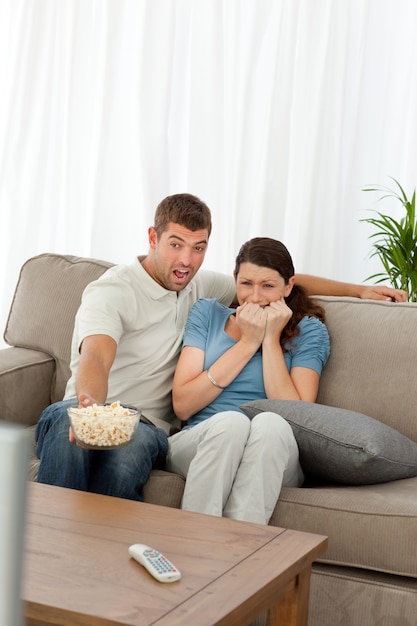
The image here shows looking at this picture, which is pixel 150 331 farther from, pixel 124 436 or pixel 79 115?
pixel 79 115

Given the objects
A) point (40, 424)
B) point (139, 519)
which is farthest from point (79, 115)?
point (139, 519)

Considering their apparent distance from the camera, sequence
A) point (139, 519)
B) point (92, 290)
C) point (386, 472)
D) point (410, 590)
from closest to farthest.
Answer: point (139, 519) < point (410, 590) < point (386, 472) < point (92, 290)

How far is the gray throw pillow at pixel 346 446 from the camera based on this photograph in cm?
219

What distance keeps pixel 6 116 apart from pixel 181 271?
1.81 metres

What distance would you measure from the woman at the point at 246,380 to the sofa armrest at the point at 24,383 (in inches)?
19.3

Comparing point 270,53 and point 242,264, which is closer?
point 242,264

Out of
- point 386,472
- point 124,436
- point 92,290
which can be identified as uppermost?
point 92,290

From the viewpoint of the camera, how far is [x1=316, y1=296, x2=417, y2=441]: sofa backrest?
8.18 feet

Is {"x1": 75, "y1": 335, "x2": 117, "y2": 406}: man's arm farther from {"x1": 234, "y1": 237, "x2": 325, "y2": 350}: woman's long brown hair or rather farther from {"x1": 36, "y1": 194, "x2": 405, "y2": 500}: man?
{"x1": 234, "y1": 237, "x2": 325, "y2": 350}: woman's long brown hair

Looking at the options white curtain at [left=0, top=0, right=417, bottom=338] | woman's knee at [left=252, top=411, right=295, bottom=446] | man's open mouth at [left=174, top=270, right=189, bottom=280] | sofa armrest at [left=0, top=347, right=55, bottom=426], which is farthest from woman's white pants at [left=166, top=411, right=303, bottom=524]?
white curtain at [left=0, top=0, right=417, bottom=338]

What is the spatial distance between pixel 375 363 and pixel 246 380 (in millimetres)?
364

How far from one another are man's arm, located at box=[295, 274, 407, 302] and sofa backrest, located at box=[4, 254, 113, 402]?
634mm

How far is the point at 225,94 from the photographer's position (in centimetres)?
412

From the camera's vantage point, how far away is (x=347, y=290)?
2869 millimetres
